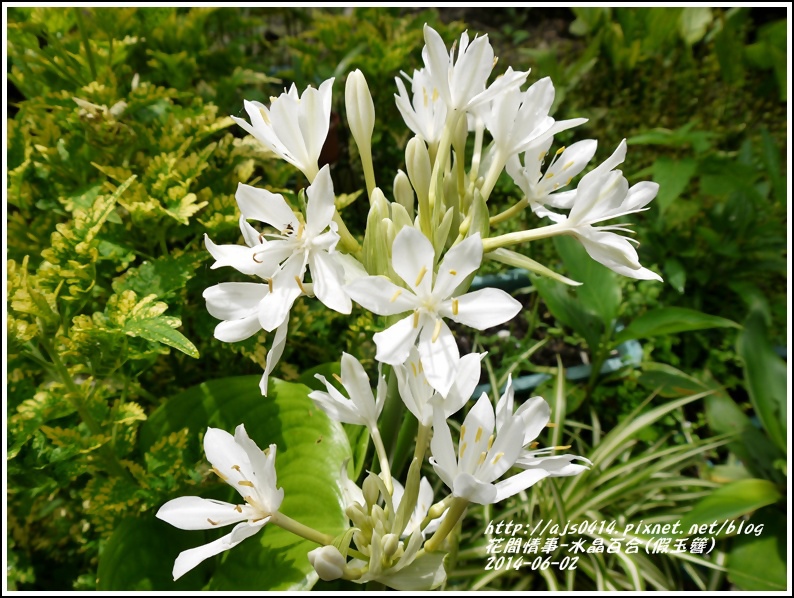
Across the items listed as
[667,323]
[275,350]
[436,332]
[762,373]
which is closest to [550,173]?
[436,332]

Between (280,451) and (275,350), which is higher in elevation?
(275,350)

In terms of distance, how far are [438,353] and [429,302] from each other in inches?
2.1

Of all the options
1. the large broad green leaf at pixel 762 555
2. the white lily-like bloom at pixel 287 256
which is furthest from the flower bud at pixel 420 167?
the large broad green leaf at pixel 762 555

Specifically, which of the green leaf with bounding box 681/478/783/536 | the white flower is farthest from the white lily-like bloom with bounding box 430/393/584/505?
the green leaf with bounding box 681/478/783/536

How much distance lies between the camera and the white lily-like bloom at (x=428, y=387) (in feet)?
1.66

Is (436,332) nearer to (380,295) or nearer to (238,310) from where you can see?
(380,295)

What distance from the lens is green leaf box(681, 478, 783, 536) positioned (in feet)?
3.46

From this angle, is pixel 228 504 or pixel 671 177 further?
pixel 671 177

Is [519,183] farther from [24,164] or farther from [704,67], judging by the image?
[704,67]

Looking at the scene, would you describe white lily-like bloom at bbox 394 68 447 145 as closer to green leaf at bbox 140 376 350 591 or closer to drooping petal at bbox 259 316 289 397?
drooping petal at bbox 259 316 289 397

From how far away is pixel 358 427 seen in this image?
938 millimetres

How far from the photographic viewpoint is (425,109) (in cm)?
64

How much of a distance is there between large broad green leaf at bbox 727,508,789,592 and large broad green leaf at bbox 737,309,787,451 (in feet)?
0.58

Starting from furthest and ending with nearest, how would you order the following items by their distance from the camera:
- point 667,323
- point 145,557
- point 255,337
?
point 667,323 < point 255,337 < point 145,557
